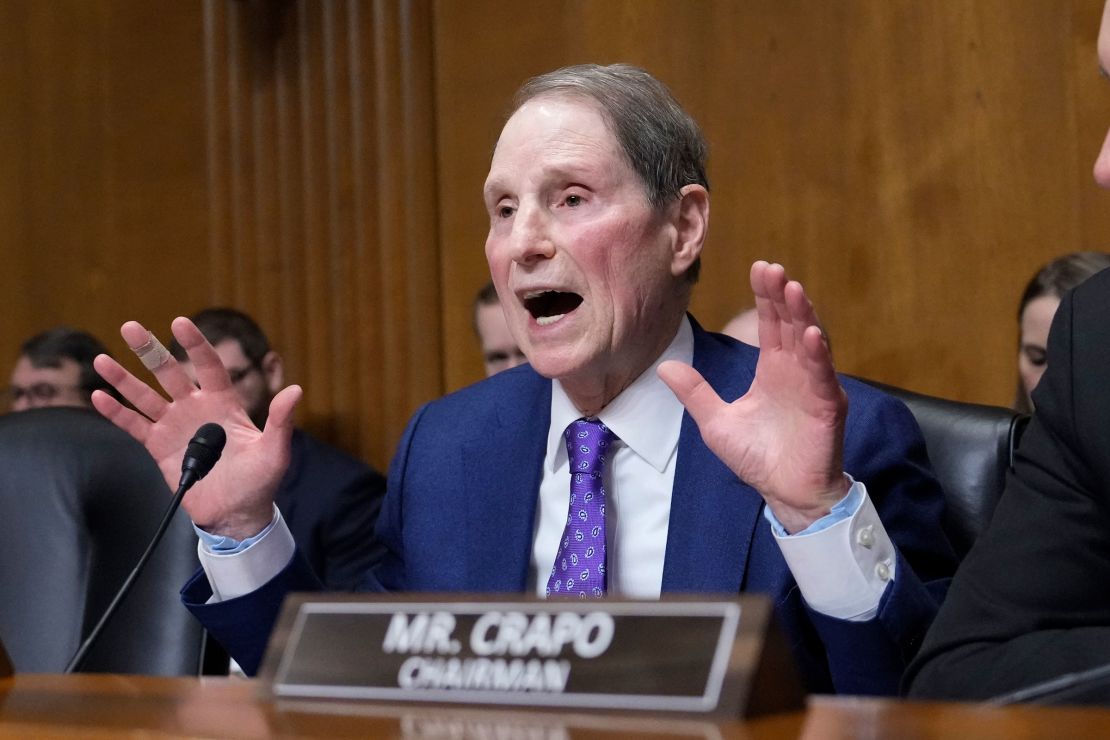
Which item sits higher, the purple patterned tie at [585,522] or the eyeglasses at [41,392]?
the purple patterned tie at [585,522]

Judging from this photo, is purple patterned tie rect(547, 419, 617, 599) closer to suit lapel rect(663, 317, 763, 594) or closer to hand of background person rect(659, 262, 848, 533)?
suit lapel rect(663, 317, 763, 594)

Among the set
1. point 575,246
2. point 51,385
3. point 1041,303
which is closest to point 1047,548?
point 575,246

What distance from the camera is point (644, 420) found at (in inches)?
70.3

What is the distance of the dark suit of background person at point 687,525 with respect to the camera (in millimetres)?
1448

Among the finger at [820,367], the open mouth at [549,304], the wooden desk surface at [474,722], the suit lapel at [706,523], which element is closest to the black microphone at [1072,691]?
the wooden desk surface at [474,722]

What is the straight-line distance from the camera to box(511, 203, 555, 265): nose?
5.74 ft

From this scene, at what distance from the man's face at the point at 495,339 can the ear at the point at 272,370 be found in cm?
65

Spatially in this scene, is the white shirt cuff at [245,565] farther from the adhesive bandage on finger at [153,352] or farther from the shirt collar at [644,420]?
the shirt collar at [644,420]

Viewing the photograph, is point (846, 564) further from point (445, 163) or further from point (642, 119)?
point (445, 163)

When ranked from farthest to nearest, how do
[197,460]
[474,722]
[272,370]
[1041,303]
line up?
[272,370], [1041,303], [197,460], [474,722]

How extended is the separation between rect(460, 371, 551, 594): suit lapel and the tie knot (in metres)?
0.06

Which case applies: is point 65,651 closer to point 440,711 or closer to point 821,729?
point 440,711

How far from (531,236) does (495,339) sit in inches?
73.0

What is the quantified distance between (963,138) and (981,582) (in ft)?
7.07
